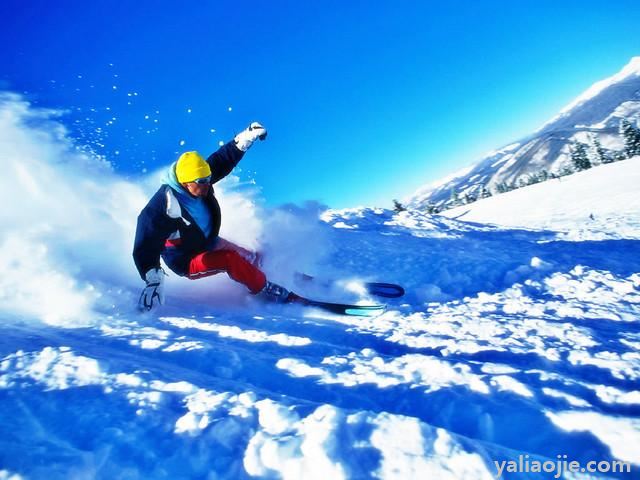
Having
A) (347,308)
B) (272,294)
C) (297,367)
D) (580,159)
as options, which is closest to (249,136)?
(272,294)

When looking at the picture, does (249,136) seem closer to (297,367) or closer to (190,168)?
(190,168)

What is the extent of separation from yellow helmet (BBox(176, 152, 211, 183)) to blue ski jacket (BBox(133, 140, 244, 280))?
9.2 inches

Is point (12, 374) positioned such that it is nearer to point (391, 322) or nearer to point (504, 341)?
point (391, 322)

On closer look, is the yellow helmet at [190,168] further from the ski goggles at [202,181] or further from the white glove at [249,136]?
the white glove at [249,136]

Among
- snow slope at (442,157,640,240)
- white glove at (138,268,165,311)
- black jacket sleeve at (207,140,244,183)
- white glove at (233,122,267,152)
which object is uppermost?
white glove at (233,122,267,152)

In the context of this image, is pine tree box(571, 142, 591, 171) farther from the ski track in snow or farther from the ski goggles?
the ski goggles

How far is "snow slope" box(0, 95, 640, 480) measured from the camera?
1.62 metres

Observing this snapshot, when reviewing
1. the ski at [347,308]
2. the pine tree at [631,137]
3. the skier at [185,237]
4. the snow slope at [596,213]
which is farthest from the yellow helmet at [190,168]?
the pine tree at [631,137]

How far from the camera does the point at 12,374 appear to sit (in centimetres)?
230

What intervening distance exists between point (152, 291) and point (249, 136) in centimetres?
320

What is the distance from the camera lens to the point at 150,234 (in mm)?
4535

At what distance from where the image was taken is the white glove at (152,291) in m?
4.34

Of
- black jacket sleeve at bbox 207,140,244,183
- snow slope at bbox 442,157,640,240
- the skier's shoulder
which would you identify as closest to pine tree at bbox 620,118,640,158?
snow slope at bbox 442,157,640,240

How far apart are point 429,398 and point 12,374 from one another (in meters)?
2.73
